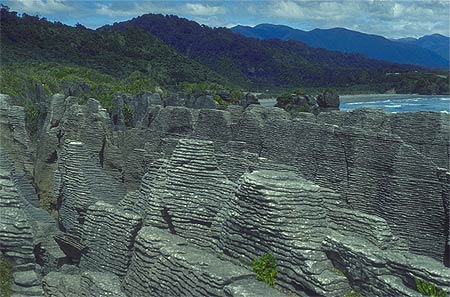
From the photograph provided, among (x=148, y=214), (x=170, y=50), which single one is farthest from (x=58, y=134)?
(x=170, y=50)

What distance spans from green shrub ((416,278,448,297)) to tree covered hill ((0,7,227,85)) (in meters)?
82.4

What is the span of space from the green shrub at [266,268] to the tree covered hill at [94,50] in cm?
8040

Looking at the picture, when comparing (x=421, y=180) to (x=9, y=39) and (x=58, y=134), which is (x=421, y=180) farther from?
(x=9, y=39)

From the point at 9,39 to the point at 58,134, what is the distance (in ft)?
296

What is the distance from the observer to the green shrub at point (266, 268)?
9.86 m

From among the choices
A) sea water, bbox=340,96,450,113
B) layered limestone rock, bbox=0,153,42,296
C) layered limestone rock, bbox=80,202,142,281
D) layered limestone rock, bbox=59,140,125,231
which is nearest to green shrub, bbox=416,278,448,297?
layered limestone rock, bbox=80,202,142,281

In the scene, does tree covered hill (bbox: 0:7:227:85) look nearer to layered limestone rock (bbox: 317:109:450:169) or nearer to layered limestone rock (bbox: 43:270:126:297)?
layered limestone rock (bbox: 317:109:450:169)

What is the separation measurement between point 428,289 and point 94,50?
105941 millimetres

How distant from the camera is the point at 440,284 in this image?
8.30 metres

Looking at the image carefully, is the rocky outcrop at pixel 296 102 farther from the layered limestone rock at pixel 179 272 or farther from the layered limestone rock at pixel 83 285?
the layered limestone rock at pixel 179 272

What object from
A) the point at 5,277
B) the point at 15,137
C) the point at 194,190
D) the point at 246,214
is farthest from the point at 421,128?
the point at 15,137

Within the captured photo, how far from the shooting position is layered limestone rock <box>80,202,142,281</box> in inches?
472

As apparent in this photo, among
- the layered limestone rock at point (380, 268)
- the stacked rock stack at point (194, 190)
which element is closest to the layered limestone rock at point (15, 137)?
the stacked rock stack at point (194, 190)

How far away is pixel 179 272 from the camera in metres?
10.0
